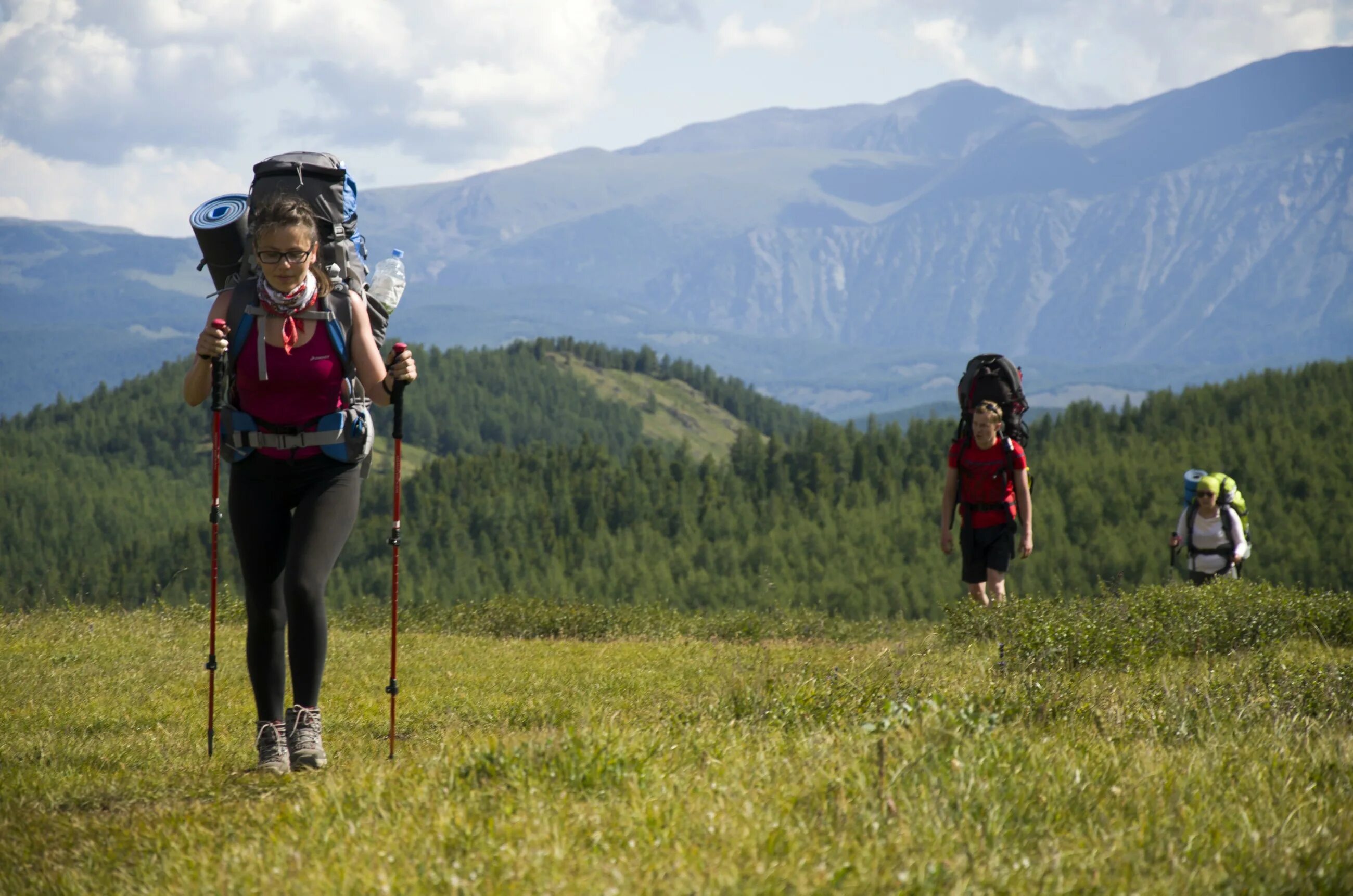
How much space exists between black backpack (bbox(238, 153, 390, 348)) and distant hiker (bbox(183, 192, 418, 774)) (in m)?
0.43

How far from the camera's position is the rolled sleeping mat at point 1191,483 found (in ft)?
57.2

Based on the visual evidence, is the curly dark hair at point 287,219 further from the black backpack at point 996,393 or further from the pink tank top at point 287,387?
the black backpack at point 996,393

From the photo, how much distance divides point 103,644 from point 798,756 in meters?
9.48

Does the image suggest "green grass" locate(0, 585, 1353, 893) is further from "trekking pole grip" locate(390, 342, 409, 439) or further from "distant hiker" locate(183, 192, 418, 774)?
"trekking pole grip" locate(390, 342, 409, 439)

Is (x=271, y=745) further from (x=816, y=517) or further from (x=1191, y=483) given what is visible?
(x=816, y=517)

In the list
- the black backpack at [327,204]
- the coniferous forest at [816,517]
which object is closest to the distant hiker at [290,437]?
the black backpack at [327,204]

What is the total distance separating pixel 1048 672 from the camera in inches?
322

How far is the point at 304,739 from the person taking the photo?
20.7 feet

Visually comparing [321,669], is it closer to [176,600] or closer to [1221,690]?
[1221,690]

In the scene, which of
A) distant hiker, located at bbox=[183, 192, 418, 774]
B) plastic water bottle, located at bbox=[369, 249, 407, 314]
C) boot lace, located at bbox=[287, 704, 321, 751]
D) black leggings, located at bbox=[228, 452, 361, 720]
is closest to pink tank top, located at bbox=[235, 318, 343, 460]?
distant hiker, located at bbox=[183, 192, 418, 774]

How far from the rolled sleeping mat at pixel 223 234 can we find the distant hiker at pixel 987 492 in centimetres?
729

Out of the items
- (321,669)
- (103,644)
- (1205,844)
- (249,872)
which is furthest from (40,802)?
(103,644)

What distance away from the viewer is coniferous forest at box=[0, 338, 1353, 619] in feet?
374

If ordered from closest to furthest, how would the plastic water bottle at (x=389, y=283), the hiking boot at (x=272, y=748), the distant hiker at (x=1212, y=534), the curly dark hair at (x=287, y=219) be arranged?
the hiking boot at (x=272, y=748) < the curly dark hair at (x=287, y=219) < the plastic water bottle at (x=389, y=283) < the distant hiker at (x=1212, y=534)
